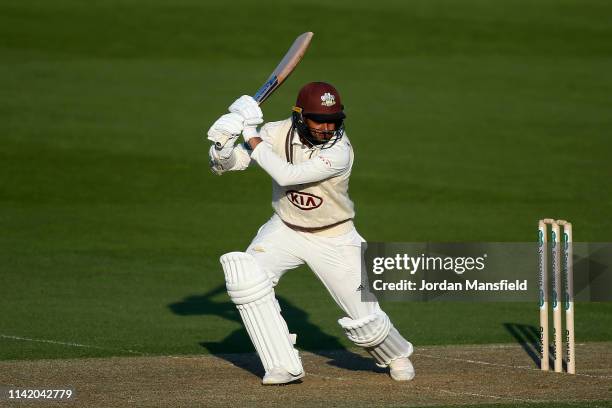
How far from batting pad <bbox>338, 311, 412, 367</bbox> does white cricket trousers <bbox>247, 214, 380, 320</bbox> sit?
0.07m

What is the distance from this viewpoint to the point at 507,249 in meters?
12.6

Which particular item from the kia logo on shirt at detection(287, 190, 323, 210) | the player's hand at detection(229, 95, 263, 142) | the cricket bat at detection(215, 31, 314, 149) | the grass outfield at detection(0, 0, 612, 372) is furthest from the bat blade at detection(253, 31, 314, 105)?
the grass outfield at detection(0, 0, 612, 372)

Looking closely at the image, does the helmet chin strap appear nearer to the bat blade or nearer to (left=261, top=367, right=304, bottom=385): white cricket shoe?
the bat blade

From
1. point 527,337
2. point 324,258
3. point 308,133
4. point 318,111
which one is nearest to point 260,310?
point 324,258

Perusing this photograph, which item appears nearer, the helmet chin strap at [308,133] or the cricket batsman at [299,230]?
the cricket batsman at [299,230]

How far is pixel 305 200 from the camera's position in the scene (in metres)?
7.04

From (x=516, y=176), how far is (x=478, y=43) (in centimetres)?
824

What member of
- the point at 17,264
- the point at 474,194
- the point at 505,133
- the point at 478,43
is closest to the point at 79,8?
the point at 478,43

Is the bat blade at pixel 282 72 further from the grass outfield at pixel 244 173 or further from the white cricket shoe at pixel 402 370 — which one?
the grass outfield at pixel 244 173

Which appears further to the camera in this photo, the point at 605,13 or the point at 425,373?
the point at 605,13

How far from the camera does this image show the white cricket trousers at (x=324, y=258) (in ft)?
23.0

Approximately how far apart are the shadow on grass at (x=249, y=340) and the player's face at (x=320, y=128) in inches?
64.0

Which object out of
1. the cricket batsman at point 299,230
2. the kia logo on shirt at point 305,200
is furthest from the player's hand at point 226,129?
the kia logo on shirt at point 305,200

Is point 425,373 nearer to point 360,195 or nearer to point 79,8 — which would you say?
point 360,195
